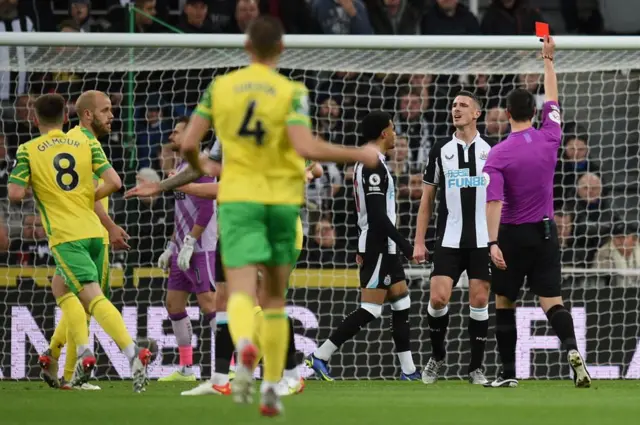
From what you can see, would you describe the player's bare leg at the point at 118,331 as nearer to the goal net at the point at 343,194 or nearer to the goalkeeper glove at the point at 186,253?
the goalkeeper glove at the point at 186,253

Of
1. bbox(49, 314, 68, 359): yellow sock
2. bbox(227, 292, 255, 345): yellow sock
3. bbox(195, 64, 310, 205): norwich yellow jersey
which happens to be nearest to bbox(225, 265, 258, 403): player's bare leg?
bbox(227, 292, 255, 345): yellow sock

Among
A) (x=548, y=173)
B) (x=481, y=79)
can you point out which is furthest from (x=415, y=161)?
(x=548, y=173)

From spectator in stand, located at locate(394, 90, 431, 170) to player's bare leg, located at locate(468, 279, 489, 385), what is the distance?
3.33 metres

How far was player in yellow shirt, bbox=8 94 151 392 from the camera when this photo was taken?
8.69m

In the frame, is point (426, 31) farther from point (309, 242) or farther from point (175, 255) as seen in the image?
point (175, 255)

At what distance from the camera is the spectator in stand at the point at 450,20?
14336mm

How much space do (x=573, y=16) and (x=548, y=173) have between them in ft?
23.0

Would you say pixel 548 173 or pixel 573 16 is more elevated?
pixel 573 16

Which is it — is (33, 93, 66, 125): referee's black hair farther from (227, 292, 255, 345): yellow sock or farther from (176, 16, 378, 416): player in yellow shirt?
(227, 292, 255, 345): yellow sock

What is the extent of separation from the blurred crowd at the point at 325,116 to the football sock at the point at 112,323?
346 cm

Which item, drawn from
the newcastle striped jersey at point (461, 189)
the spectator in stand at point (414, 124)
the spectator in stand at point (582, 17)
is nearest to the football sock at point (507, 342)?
the newcastle striped jersey at point (461, 189)

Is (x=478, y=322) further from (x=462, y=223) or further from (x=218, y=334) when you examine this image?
(x=218, y=334)

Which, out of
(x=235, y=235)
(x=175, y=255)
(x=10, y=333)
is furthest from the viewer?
(x=10, y=333)

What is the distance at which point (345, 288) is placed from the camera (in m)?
11.9
